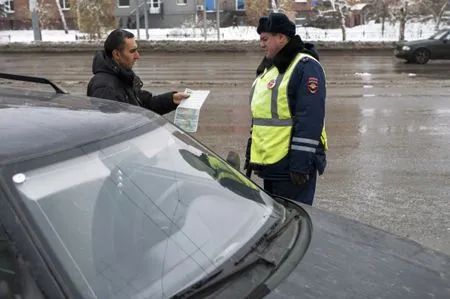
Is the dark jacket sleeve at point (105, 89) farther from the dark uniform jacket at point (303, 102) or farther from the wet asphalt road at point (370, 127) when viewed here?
the wet asphalt road at point (370, 127)

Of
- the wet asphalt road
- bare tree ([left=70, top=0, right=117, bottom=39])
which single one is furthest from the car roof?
bare tree ([left=70, top=0, right=117, bottom=39])

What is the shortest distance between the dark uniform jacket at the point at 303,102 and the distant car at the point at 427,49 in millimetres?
19850

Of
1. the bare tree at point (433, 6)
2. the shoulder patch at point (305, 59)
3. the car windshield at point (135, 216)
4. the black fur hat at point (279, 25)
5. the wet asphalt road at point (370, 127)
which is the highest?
the bare tree at point (433, 6)

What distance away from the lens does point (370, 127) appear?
994cm

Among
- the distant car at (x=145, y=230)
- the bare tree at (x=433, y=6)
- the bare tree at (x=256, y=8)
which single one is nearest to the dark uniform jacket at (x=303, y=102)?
the distant car at (x=145, y=230)

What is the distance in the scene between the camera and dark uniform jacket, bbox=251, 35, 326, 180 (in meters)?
3.58

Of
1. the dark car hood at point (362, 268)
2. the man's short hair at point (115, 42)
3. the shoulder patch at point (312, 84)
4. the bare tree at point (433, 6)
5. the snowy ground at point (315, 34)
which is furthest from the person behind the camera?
the bare tree at point (433, 6)

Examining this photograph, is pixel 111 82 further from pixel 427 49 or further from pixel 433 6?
pixel 433 6

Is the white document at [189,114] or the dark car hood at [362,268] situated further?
the white document at [189,114]

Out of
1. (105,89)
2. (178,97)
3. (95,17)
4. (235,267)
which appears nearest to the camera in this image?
(235,267)

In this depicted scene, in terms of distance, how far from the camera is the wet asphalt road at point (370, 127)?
19.3ft

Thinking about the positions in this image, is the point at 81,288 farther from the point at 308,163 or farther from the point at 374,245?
the point at 308,163

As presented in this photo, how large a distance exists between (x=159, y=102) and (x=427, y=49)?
65.6ft

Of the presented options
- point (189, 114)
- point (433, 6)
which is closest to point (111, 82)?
point (189, 114)
